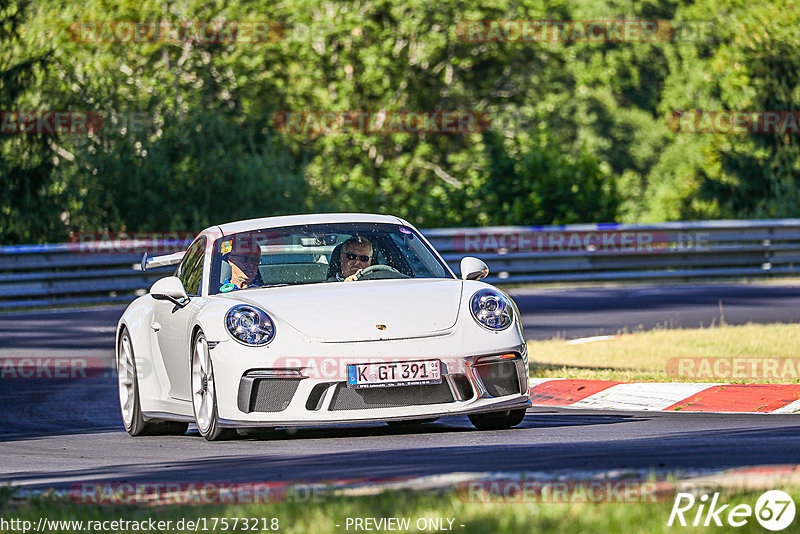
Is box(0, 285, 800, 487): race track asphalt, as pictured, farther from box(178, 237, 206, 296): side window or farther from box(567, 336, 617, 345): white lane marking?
box(567, 336, 617, 345): white lane marking

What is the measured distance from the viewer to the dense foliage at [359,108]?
91.5 ft

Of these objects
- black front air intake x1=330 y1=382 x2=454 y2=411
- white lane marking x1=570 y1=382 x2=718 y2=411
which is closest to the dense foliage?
white lane marking x1=570 y1=382 x2=718 y2=411

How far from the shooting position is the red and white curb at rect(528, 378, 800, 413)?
9508 mm

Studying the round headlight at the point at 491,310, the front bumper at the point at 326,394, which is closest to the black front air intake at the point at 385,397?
the front bumper at the point at 326,394

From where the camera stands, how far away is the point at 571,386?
35.9ft

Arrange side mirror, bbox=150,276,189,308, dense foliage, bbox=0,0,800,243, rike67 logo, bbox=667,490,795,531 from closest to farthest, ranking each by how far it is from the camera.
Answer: rike67 logo, bbox=667,490,795,531, side mirror, bbox=150,276,189,308, dense foliage, bbox=0,0,800,243

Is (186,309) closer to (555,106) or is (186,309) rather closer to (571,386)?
(571,386)

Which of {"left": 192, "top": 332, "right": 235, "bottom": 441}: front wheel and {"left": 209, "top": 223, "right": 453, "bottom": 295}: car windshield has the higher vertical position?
{"left": 209, "top": 223, "right": 453, "bottom": 295}: car windshield

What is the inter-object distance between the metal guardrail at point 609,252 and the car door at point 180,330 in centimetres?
1230

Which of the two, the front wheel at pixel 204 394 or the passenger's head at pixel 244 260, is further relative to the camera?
the passenger's head at pixel 244 260

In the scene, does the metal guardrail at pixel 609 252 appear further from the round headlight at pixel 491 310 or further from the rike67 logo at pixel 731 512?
the rike67 logo at pixel 731 512

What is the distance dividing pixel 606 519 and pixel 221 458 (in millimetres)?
3124

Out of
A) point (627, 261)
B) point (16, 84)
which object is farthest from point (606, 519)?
point (16, 84)

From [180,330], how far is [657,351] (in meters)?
5.97
